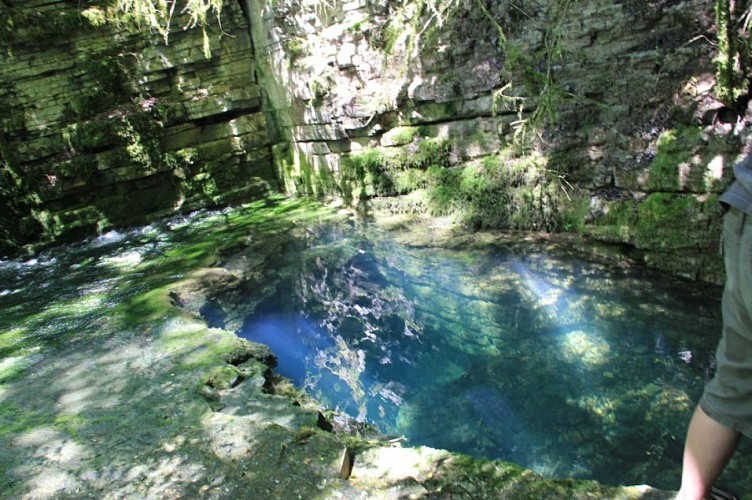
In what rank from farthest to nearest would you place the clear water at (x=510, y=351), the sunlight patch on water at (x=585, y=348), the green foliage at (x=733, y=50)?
the green foliage at (x=733, y=50) → the sunlight patch on water at (x=585, y=348) → the clear water at (x=510, y=351)

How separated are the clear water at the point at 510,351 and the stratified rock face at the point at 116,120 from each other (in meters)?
5.02

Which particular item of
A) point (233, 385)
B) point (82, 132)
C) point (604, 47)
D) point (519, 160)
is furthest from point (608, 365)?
point (82, 132)

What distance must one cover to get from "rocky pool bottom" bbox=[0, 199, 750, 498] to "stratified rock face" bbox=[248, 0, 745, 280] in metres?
0.69

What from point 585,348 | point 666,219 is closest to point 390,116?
point 666,219

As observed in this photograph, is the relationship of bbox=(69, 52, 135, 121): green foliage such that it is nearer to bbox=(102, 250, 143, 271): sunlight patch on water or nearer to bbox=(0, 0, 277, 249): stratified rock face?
bbox=(0, 0, 277, 249): stratified rock face

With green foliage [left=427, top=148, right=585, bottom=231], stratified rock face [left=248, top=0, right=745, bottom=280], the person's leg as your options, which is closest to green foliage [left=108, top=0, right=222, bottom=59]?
stratified rock face [left=248, top=0, right=745, bottom=280]

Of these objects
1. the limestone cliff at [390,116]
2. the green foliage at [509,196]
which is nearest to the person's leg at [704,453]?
the limestone cliff at [390,116]

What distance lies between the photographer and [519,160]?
22.6ft

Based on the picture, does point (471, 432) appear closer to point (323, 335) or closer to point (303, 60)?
point (323, 335)

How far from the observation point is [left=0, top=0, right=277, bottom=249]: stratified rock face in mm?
9141

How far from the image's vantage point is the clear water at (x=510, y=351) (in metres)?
3.45

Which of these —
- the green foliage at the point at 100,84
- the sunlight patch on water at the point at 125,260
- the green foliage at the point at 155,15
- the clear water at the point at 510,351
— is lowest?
the clear water at the point at 510,351

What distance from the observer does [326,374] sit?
455cm

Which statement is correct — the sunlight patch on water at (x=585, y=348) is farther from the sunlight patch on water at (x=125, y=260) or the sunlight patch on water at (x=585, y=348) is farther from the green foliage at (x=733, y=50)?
the sunlight patch on water at (x=125, y=260)
